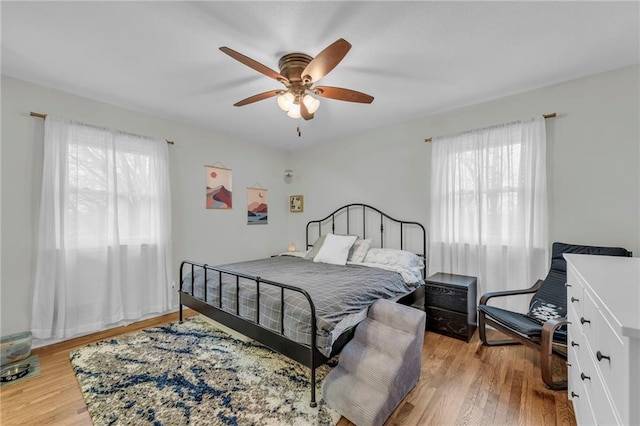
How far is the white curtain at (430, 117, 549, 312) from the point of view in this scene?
8.91ft

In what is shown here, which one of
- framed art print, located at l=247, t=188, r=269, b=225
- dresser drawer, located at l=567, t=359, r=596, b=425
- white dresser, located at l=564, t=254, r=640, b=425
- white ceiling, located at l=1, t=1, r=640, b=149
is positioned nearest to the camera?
white dresser, located at l=564, t=254, r=640, b=425

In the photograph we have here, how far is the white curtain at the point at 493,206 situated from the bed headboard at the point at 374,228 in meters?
0.27

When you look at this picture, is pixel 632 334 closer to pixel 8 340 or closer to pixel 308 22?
pixel 308 22

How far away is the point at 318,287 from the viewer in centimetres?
237

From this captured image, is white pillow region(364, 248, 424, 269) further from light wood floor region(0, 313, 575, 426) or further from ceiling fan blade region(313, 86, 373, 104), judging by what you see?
ceiling fan blade region(313, 86, 373, 104)

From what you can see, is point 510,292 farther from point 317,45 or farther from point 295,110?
point 317,45

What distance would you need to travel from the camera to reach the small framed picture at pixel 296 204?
16.1 feet

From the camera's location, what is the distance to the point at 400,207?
12.3 ft

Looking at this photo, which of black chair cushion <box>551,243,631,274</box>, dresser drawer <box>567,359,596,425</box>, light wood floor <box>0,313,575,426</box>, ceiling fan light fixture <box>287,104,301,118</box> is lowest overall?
light wood floor <box>0,313,575,426</box>

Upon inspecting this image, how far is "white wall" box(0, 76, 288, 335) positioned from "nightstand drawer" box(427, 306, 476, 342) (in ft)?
9.36

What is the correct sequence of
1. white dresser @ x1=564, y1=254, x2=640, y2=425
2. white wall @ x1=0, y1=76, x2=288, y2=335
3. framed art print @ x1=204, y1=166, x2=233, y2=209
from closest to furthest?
white dresser @ x1=564, y1=254, x2=640, y2=425 < white wall @ x1=0, y1=76, x2=288, y2=335 < framed art print @ x1=204, y1=166, x2=233, y2=209

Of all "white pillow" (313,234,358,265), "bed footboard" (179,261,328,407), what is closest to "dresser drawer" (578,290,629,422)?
"bed footboard" (179,261,328,407)

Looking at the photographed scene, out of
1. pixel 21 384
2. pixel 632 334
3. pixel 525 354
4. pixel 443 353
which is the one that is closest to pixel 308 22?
pixel 632 334

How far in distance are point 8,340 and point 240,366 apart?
6.73 feet
